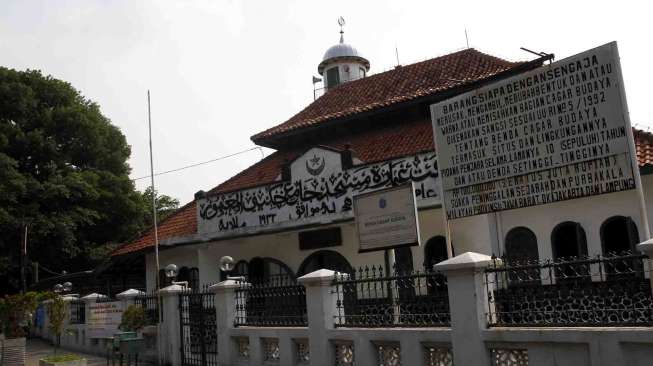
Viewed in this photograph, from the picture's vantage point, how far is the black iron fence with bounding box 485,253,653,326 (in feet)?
19.5

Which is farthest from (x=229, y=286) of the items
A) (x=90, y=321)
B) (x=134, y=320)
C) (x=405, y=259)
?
(x=90, y=321)

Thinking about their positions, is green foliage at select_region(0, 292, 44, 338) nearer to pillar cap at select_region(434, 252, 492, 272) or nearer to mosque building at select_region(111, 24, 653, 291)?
mosque building at select_region(111, 24, 653, 291)

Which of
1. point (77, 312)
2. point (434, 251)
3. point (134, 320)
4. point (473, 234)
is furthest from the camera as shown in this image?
point (77, 312)

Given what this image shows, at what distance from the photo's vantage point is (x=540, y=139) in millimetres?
7871

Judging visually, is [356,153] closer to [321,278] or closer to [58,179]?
[321,278]

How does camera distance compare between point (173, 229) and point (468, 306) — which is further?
point (173, 229)

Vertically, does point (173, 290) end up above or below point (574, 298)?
above

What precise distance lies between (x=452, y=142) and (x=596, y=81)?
7.32 ft

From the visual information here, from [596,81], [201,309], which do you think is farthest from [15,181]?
[596,81]

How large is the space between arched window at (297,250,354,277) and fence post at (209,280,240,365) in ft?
17.3

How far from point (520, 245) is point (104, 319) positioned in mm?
10222

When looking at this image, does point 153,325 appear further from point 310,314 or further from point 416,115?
point 416,115

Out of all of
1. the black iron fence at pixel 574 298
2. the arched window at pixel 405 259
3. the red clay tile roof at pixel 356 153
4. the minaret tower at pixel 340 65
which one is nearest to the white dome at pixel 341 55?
the minaret tower at pixel 340 65

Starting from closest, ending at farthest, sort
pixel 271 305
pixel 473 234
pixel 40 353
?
pixel 271 305
pixel 473 234
pixel 40 353
